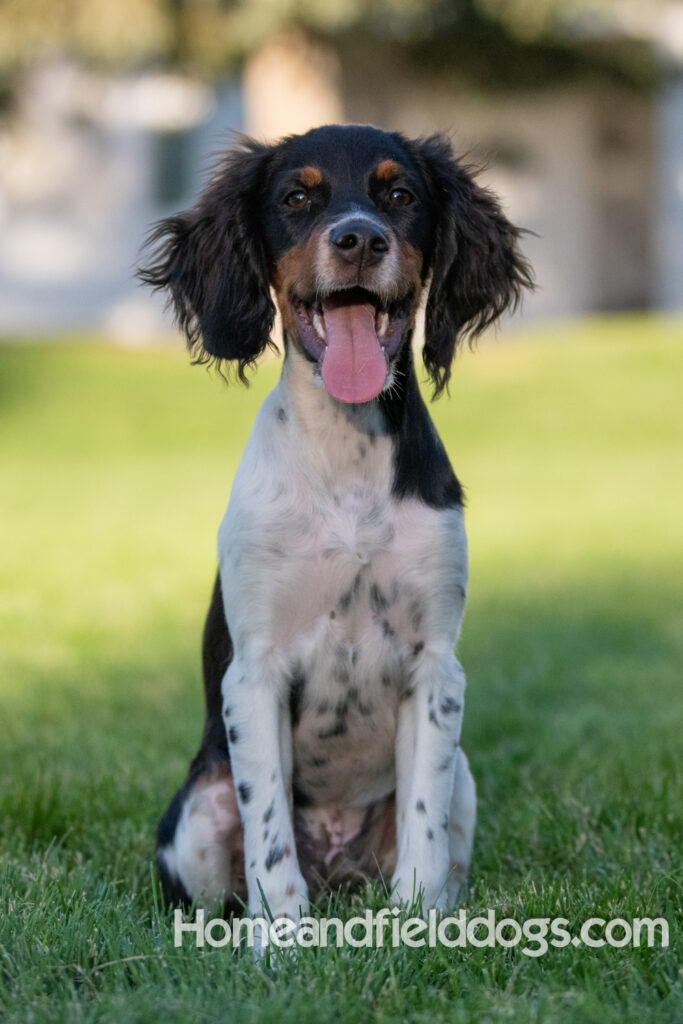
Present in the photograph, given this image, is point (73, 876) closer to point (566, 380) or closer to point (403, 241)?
point (403, 241)

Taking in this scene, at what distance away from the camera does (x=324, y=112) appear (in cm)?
2131

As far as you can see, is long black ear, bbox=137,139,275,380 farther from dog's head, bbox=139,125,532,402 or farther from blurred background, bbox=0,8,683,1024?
blurred background, bbox=0,8,683,1024

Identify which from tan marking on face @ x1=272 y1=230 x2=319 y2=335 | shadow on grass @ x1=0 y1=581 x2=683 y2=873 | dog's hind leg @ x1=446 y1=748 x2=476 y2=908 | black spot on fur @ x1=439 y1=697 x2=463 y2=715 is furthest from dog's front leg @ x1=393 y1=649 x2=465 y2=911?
tan marking on face @ x1=272 y1=230 x2=319 y2=335

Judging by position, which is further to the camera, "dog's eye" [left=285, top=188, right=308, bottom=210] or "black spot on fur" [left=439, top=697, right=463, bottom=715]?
"dog's eye" [left=285, top=188, right=308, bottom=210]

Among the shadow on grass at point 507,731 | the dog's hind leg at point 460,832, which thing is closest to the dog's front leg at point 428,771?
the dog's hind leg at point 460,832

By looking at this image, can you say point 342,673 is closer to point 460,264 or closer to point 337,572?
point 337,572

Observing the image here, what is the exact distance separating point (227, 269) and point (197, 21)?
58.1ft

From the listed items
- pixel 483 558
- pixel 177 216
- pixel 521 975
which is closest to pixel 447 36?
pixel 483 558

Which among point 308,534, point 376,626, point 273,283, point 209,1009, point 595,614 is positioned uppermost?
point 273,283

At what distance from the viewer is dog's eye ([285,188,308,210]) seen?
3.49 meters

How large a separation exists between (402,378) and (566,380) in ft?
48.2

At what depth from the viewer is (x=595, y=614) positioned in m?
8.13

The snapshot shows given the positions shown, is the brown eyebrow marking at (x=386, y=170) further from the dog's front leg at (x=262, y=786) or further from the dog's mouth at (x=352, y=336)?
the dog's front leg at (x=262, y=786)

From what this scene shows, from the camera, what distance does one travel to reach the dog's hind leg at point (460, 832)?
11.4 ft
